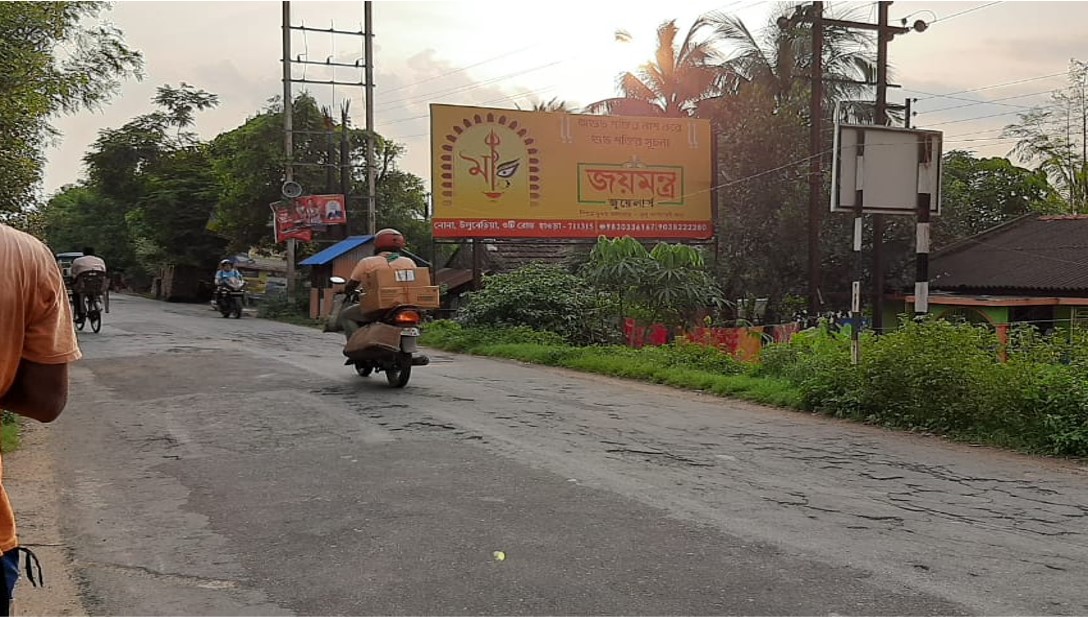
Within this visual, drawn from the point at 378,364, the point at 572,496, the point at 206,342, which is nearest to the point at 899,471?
the point at 572,496

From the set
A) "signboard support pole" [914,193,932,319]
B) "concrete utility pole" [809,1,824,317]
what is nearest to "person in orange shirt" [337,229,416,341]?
"signboard support pole" [914,193,932,319]

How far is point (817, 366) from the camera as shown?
1002cm

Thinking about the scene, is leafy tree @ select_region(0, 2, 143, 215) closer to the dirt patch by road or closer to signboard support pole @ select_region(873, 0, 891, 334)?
the dirt patch by road

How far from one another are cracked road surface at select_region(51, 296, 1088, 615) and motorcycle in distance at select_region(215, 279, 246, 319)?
18.0 meters

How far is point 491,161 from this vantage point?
888 inches

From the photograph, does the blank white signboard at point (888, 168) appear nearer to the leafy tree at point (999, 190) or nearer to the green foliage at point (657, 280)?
the green foliage at point (657, 280)

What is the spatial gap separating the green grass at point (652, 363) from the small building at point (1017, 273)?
10082 mm

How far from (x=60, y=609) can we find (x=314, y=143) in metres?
32.0

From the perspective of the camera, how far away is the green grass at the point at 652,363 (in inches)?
410

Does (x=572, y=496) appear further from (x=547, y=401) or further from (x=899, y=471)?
(x=547, y=401)

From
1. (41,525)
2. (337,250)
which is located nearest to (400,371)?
(41,525)

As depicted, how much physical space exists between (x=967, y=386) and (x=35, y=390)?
7449 millimetres

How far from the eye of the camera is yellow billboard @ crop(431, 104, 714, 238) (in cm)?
2225

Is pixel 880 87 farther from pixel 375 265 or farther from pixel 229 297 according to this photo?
pixel 229 297
